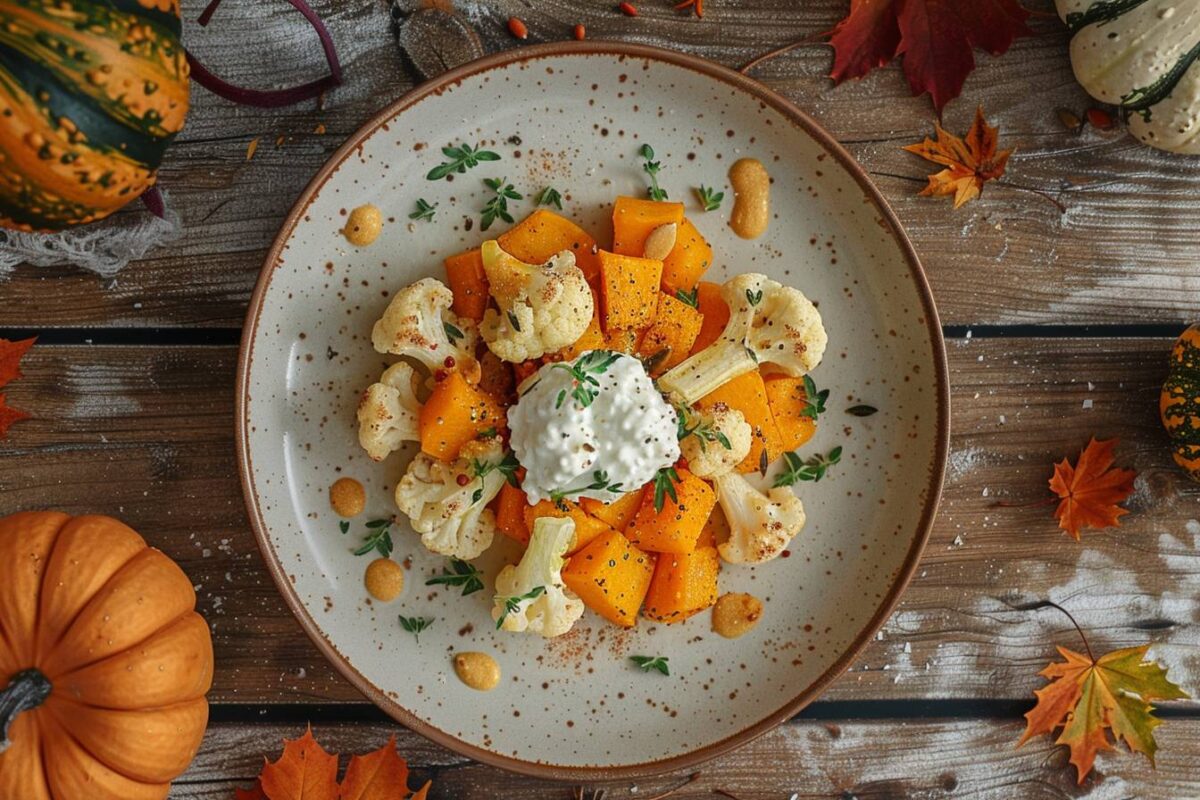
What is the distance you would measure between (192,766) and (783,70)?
1.93 m

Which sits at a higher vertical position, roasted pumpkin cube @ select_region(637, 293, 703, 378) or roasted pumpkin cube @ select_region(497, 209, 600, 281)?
roasted pumpkin cube @ select_region(497, 209, 600, 281)

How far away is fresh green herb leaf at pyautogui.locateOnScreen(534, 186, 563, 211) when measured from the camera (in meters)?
1.85

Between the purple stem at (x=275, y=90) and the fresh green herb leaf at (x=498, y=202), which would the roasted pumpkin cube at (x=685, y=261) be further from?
the purple stem at (x=275, y=90)

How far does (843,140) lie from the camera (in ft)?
6.42

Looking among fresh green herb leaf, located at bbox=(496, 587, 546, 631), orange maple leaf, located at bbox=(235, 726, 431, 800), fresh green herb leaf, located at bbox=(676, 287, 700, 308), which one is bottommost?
orange maple leaf, located at bbox=(235, 726, 431, 800)

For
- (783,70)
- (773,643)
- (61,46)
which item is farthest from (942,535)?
(61,46)

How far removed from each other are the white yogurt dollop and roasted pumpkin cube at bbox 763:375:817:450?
0.26 m

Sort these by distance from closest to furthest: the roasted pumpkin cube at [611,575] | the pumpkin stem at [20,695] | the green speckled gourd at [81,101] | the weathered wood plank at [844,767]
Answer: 1. the green speckled gourd at [81,101]
2. the pumpkin stem at [20,695]
3. the roasted pumpkin cube at [611,575]
4. the weathered wood plank at [844,767]

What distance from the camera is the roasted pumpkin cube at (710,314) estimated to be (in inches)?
72.5

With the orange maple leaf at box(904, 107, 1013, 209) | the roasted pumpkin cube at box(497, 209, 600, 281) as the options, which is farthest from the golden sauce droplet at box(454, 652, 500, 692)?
the orange maple leaf at box(904, 107, 1013, 209)

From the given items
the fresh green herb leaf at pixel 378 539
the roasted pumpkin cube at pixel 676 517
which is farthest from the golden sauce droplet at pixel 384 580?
the roasted pumpkin cube at pixel 676 517

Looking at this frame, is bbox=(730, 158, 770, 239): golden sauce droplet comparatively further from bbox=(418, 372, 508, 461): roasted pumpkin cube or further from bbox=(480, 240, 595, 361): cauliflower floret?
bbox=(418, 372, 508, 461): roasted pumpkin cube

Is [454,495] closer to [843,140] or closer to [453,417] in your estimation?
[453,417]

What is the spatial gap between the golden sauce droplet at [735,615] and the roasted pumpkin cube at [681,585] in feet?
0.19
